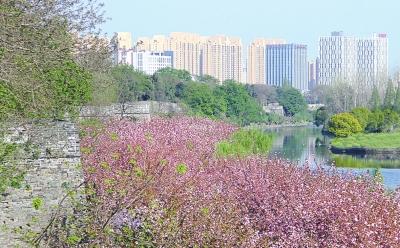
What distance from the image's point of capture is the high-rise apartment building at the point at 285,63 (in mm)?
178000

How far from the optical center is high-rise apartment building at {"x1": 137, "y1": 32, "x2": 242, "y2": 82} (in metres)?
156

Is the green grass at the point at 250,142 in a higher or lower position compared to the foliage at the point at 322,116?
higher

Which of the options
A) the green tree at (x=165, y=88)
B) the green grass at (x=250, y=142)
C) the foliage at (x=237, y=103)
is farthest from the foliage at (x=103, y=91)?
the foliage at (x=237, y=103)

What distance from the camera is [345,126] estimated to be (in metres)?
57.8

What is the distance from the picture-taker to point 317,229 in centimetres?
1006

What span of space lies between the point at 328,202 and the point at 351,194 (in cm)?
49

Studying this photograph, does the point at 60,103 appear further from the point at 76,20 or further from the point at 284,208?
the point at 284,208

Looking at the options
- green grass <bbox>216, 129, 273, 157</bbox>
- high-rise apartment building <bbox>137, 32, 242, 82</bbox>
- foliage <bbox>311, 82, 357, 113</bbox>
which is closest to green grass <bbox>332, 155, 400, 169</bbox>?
green grass <bbox>216, 129, 273, 157</bbox>

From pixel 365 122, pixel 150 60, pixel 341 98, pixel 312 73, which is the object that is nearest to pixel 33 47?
pixel 365 122

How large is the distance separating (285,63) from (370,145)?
131052 mm

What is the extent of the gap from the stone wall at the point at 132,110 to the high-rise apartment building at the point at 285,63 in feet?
463

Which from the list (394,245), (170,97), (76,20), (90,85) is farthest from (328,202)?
(170,97)

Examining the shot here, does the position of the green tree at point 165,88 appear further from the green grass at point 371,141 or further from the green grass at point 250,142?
the green grass at point 250,142

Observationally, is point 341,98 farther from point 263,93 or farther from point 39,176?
point 39,176
